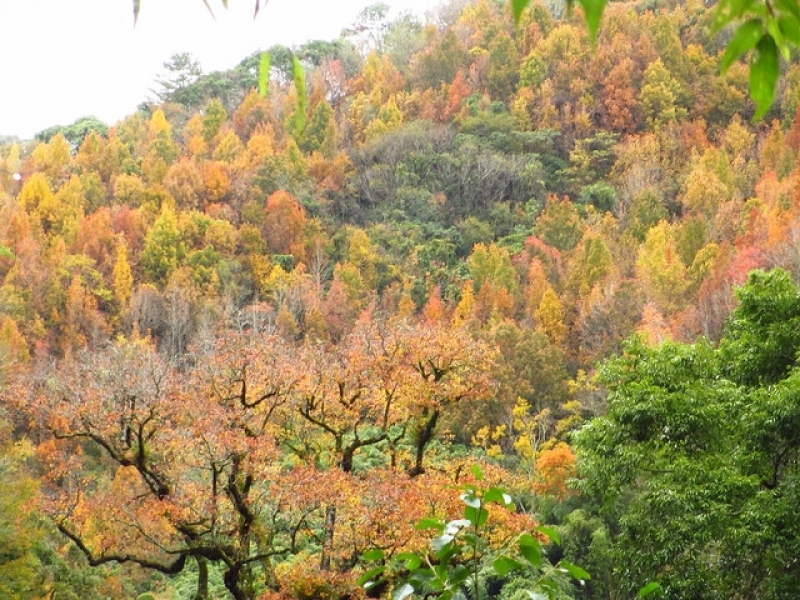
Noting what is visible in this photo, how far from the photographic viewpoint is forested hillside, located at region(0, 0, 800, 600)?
901cm

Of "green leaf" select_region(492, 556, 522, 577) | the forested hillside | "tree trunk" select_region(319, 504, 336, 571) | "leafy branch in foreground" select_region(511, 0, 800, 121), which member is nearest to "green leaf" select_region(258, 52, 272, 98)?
the forested hillside

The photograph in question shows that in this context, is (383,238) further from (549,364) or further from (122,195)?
(549,364)

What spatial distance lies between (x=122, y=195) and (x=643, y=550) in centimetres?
3332

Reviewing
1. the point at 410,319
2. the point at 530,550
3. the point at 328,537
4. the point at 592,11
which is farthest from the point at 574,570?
the point at 410,319

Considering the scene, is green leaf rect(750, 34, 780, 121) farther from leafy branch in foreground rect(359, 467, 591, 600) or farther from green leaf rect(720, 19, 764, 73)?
leafy branch in foreground rect(359, 467, 591, 600)

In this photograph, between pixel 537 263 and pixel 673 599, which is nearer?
pixel 673 599

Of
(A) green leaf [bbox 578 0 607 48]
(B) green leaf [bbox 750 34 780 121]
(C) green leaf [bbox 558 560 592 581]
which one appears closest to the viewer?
(A) green leaf [bbox 578 0 607 48]

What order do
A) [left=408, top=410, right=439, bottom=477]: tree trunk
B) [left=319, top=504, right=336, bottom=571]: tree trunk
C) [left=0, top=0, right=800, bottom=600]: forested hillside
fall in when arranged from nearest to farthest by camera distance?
1. [left=0, top=0, right=800, bottom=600]: forested hillside
2. [left=319, top=504, right=336, bottom=571]: tree trunk
3. [left=408, top=410, right=439, bottom=477]: tree trunk

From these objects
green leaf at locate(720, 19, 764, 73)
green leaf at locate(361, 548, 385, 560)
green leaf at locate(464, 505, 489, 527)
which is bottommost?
green leaf at locate(361, 548, 385, 560)

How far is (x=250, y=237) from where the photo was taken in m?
35.3

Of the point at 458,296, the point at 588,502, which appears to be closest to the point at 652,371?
→ the point at 588,502

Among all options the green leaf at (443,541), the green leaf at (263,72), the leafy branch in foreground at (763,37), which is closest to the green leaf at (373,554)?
the green leaf at (443,541)

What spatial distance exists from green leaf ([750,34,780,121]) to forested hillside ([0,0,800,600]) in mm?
217

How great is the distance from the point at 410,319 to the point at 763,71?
21.4m
